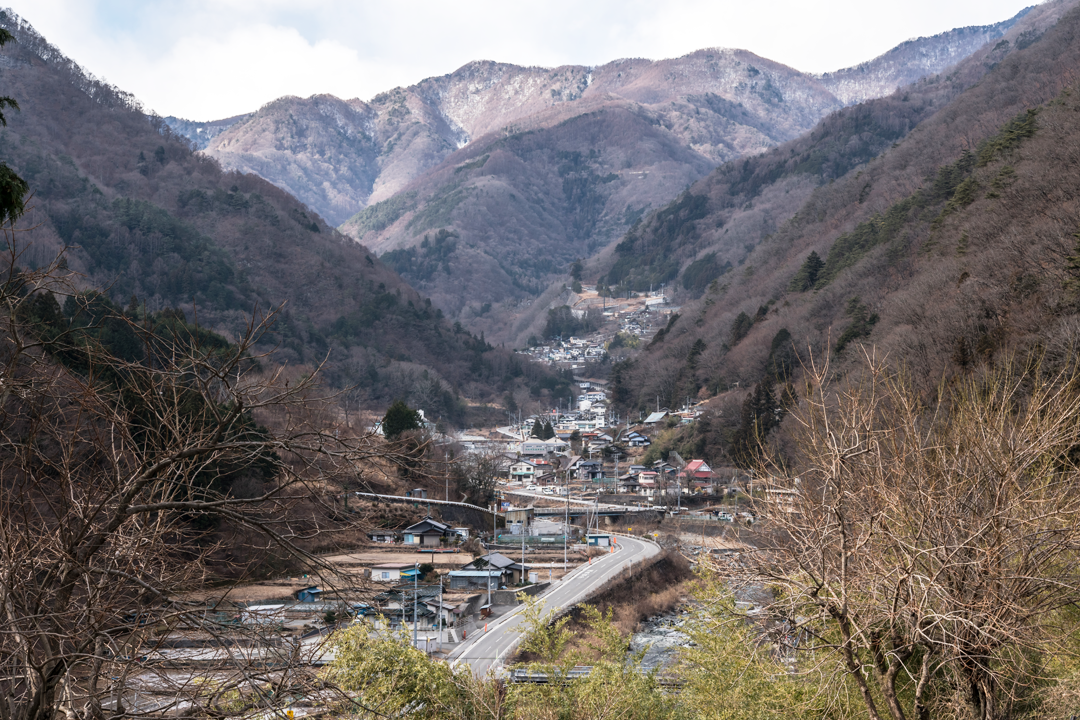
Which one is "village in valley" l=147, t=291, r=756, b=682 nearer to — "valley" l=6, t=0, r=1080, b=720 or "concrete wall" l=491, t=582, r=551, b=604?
"concrete wall" l=491, t=582, r=551, b=604

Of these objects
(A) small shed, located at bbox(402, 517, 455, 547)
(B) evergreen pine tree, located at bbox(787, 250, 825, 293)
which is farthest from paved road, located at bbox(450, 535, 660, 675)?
(B) evergreen pine tree, located at bbox(787, 250, 825, 293)

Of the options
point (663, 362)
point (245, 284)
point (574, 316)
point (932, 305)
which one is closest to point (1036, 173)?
point (932, 305)

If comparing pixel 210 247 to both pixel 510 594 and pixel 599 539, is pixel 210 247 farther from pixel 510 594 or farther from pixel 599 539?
pixel 510 594

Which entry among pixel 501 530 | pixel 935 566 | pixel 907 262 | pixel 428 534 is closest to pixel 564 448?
pixel 501 530

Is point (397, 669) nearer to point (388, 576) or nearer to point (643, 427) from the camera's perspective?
point (388, 576)

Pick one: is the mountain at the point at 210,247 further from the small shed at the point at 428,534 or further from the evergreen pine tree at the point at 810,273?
the evergreen pine tree at the point at 810,273

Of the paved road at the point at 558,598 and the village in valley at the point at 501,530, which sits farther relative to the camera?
the paved road at the point at 558,598

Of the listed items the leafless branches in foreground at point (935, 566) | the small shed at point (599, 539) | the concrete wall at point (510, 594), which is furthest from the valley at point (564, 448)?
the small shed at point (599, 539)
